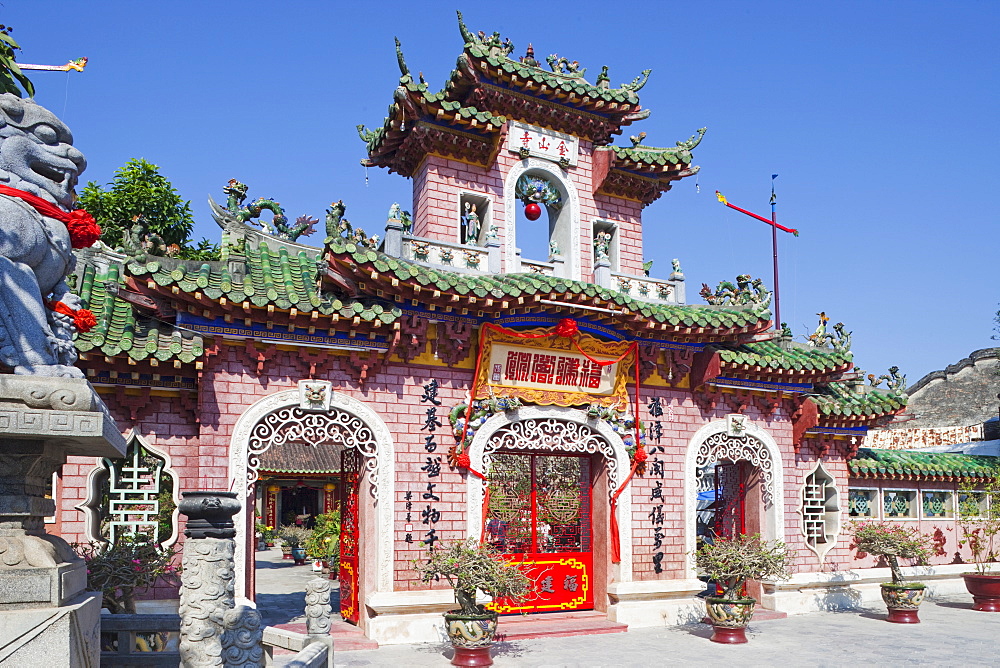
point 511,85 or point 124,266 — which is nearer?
point 124,266

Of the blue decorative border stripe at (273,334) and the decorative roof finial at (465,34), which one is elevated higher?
the decorative roof finial at (465,34)

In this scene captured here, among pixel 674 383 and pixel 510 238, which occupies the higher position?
pixel 510 238

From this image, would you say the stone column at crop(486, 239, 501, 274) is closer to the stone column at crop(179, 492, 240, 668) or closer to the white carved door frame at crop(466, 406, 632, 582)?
the white carved door frame at crop(466, 406, 632, 582)

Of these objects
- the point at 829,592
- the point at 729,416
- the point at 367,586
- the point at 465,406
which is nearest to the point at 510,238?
the point at 465,406

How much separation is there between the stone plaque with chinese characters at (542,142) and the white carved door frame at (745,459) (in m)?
4.86

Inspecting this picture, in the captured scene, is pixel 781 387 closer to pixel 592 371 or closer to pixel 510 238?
pixel 592 371

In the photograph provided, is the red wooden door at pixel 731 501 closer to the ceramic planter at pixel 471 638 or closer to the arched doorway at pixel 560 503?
the arched doorway at pixel 560 503

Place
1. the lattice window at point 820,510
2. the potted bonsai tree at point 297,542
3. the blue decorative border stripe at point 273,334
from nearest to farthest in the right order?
the blue decorative border stripe at point 273,334 → the lattice window at point 820,510 → the potted bonsai tree at point 297,542

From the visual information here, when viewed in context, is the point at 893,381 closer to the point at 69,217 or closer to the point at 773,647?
the point at 773,647

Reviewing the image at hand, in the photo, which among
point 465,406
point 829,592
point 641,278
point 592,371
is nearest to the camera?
point 465,406

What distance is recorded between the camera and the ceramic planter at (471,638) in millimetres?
9055

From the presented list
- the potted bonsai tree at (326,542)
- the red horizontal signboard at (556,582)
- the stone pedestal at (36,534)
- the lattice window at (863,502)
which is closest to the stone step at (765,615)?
the red horizontal signboard at (556,582)

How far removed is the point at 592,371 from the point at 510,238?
2.39 m

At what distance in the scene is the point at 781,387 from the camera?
13109mm
